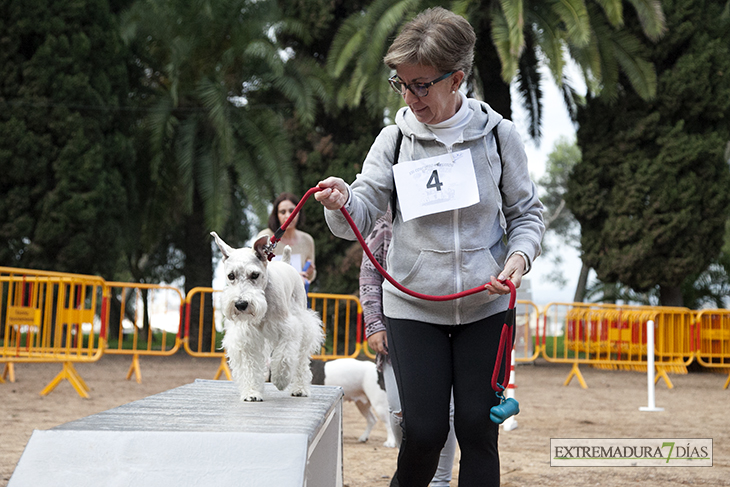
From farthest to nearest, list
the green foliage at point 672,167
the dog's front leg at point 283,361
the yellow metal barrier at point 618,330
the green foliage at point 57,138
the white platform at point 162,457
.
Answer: the green foliage at point 672,167, the green foliage at point 57,138, the yellow metal barrier at point 618,330, the dog's front leg at point 283,361, the white platform at point 162,457

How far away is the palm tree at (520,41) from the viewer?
14.4 m

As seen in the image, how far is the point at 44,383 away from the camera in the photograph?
1247 cm

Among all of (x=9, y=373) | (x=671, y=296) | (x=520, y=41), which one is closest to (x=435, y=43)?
(x=9, y=373)

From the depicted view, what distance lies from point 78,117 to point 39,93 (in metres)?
1.02

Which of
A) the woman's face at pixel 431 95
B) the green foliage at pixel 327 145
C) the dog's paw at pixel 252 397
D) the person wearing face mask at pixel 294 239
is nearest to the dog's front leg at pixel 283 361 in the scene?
the dog's paw at pixel 252 397

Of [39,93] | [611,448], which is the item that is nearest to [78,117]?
[39,93]

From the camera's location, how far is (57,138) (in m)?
18.7

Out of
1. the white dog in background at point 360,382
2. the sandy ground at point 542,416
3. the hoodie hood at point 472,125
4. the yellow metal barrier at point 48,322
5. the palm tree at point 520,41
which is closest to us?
the hoodie hood at point 472,125

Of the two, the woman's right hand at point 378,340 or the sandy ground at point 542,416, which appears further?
the sandy ground at point 542,416

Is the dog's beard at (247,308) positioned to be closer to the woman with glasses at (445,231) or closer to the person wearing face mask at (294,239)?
the woman with glasses at (445,231)

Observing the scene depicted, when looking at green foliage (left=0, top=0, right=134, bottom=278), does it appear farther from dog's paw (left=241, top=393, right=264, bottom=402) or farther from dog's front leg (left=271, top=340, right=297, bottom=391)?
dog's paw (left=241, top=393, right=264, bottom=402)

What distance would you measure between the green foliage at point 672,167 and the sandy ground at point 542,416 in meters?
2.85

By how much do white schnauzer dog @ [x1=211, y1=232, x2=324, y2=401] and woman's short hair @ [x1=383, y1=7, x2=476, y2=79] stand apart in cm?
125

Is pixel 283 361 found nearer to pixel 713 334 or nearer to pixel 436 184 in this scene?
pixel 436 184
